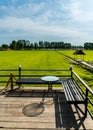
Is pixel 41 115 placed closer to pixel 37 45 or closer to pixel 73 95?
pixel 73 95

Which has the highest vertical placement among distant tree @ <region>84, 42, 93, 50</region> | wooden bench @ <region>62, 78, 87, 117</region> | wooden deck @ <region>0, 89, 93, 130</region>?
wooden bench @ <region>62, 78, 87, 117</region>

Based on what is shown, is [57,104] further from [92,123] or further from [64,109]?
[92,123]

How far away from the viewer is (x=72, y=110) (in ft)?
19.1

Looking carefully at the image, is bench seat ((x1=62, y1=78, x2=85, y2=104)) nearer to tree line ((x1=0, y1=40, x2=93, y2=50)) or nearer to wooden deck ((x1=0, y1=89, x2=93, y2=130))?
wooden deck ((x1=0, y1=89, x2=93, y2=130))

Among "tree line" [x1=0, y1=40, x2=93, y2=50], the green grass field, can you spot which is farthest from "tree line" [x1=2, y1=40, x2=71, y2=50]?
Result: the green grass field

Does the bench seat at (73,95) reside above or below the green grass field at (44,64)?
above

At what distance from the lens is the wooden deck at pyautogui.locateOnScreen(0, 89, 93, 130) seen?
4750 mm

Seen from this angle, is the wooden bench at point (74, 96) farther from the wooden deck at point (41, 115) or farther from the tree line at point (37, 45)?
the tree line at point (37, 45)

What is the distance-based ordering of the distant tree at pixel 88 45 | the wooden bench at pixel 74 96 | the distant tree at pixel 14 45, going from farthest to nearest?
the distant tree at pixel 88 45
the distant tree at pixel 14 45
the wooden bench at pixel 74 96

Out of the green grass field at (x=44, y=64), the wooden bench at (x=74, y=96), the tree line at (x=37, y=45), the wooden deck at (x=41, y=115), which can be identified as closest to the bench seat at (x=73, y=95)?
the wooden bench at (x=74, y=96)

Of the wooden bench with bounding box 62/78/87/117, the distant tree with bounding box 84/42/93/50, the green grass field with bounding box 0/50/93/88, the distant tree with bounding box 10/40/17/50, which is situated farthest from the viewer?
the distant tree with bounding box 84/42/93/50

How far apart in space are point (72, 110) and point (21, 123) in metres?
1.70

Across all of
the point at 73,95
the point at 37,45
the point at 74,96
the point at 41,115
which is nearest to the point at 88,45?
the point at 37,45

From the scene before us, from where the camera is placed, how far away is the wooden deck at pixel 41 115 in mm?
4750
